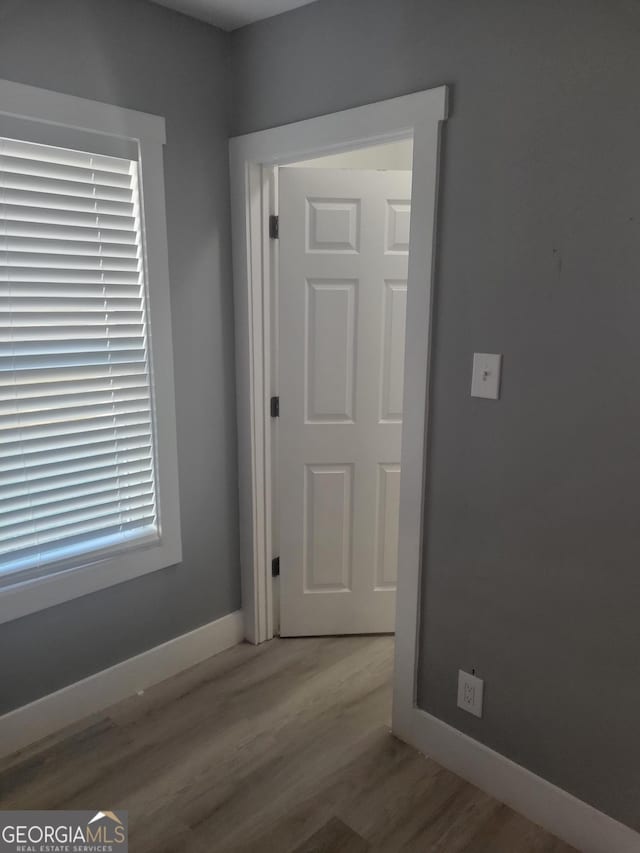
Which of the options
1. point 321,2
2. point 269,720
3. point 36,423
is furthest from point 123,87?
point 269,720

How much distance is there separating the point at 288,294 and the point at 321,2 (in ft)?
3.18

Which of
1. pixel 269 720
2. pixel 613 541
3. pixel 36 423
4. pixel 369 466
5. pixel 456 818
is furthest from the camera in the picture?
pixel 369 466

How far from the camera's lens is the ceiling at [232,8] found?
1999 millimetres

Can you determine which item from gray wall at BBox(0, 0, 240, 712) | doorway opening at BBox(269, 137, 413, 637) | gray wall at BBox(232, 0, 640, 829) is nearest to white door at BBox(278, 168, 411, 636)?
doorway opening at BBox(269, 137, 413, 637)

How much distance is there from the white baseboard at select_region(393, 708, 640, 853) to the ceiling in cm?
239

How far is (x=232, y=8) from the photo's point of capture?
2049 mm

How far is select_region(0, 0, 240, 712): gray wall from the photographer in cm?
187

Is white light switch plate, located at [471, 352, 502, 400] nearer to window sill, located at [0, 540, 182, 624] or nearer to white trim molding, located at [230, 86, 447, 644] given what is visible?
white trim molding, located at [230, 86, 447, 644]

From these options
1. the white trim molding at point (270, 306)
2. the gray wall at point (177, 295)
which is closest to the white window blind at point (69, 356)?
the gray wall at point (177, 295)

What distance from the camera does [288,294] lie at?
2445mm

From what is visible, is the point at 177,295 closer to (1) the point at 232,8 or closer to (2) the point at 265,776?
(1) the point at 232,8

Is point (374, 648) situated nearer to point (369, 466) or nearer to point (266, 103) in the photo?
point (369, 466)

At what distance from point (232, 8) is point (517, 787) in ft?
8.66

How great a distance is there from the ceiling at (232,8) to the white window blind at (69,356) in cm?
56
